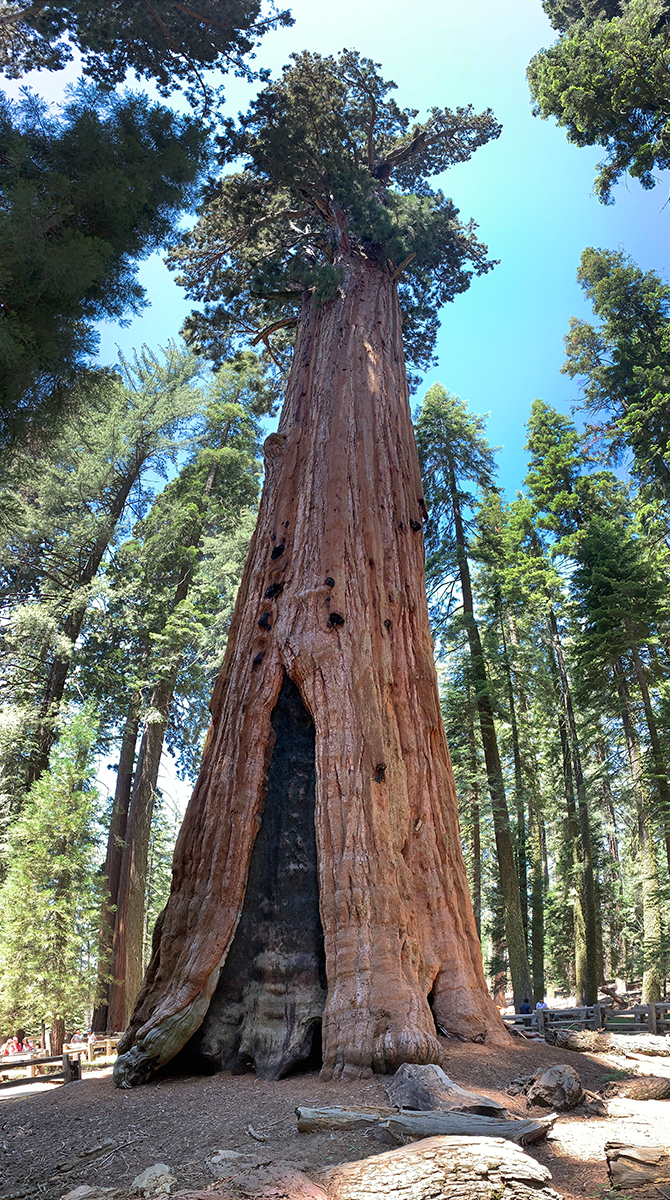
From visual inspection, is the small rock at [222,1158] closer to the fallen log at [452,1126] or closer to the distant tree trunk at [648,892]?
the fallen log at [452,1126]

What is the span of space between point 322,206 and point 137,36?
192 inches

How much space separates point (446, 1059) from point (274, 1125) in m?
1.73

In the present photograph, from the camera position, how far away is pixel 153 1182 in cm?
279

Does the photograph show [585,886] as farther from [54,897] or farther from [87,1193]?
[87,1193]

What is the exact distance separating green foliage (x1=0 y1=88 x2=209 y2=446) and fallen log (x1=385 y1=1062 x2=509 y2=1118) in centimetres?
458

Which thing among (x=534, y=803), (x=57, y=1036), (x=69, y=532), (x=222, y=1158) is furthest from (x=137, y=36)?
(x=534, y=803)

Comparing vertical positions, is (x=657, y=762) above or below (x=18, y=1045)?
above

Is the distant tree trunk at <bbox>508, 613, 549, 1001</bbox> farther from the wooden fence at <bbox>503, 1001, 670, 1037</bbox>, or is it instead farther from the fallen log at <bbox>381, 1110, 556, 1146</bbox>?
the fallen log at <bbox>381, 1110, 556, 1146</bbox>

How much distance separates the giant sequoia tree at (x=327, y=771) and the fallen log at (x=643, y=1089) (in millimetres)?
995

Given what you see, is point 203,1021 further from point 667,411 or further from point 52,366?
point 667,411

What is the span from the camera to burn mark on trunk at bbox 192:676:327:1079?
199 inches

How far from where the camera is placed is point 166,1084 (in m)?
4.97

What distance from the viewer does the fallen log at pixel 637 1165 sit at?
3062 mm

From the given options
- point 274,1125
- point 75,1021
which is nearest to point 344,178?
point 274,1125
